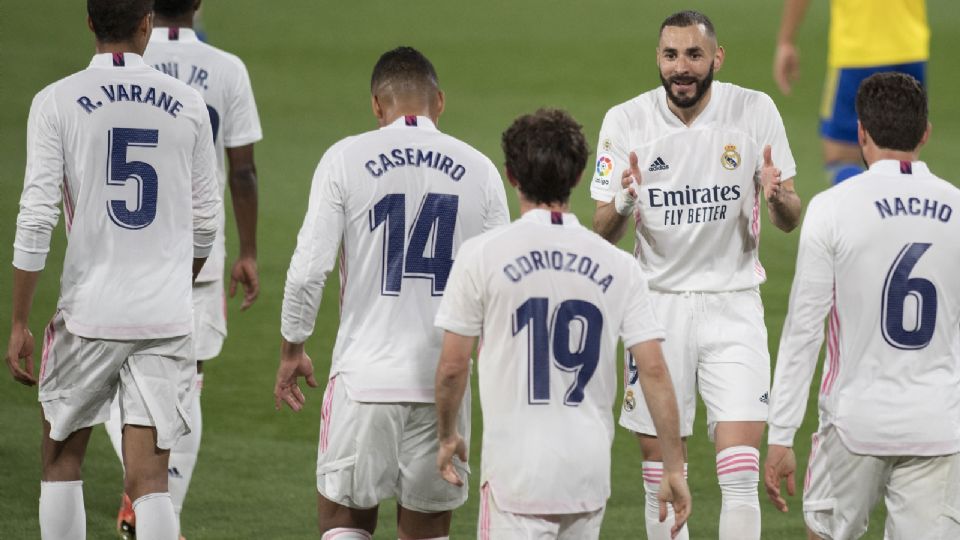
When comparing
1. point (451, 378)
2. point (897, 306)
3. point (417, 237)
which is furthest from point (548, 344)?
point (897, 306)

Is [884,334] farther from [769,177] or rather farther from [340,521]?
[340,521]

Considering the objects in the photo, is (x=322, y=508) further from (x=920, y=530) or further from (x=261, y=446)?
(x=261, y=446)

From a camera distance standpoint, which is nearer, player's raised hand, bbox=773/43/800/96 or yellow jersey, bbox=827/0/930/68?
player's raised hand, bbox=773/43/800/96

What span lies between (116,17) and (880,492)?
110 inches

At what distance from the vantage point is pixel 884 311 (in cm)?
444

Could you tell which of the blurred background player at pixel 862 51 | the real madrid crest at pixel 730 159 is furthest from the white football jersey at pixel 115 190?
the blurred background player at pixel 862 51

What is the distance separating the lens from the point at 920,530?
4.54m

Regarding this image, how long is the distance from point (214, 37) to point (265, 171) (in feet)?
18.7

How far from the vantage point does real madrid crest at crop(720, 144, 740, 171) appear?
5.67 m

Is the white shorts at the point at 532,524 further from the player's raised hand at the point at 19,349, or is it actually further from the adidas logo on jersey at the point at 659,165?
the adidas logo on jersey at the point at 659,165

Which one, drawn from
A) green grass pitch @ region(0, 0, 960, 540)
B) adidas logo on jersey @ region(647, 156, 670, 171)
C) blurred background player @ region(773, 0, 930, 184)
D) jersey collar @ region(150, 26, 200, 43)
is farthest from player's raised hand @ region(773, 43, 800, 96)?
jersey collar @ region(150, 26, 200, 43)

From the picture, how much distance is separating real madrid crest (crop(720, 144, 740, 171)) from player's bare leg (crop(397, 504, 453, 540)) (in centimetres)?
167

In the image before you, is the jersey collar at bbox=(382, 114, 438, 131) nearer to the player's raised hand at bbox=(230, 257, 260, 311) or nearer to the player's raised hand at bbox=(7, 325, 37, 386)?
the player's raised hand at bbox=(7, 325, 37, 386)

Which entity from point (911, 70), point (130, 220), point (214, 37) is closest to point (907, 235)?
point (130, 220)
